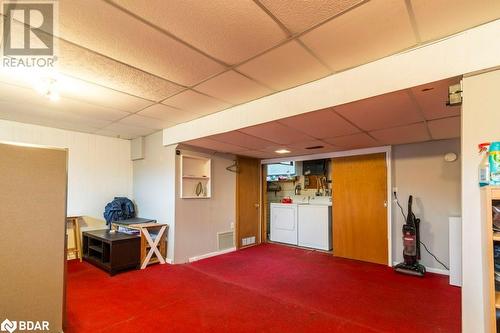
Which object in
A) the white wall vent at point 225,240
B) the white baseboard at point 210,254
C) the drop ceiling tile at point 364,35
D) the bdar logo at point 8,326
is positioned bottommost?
the white baseboard at point 210,254

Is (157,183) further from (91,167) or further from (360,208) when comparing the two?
(360,208)

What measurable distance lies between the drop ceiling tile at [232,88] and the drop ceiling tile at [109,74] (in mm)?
312

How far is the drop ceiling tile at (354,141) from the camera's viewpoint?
3734 mm

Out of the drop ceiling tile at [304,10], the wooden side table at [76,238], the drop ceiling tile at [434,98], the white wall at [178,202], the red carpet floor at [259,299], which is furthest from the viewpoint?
the wooden side table at [76,238]

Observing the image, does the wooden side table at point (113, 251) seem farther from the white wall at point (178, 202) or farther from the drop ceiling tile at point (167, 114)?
the drop ceiling tile at point (167, 114)

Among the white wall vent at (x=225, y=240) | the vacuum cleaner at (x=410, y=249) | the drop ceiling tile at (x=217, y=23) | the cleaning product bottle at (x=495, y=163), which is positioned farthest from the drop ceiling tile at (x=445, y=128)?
the white wall vent at (x=225, y=240)

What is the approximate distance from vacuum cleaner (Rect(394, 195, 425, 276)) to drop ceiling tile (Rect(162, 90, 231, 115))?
321 cm

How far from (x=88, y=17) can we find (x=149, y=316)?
2551 millimetres

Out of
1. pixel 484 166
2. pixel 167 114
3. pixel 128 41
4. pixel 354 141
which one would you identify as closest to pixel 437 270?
pixel 354 141

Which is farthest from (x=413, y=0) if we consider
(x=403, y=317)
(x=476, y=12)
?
(x=403, y=317)

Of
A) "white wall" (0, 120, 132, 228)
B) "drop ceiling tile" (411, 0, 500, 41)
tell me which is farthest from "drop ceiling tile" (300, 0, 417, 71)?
"white wall" (0, 120, 132, 228)

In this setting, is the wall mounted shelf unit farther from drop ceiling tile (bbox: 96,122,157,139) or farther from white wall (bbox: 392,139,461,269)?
white wall (bbox: 392,139,461,269)

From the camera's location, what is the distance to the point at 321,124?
9.96 ft

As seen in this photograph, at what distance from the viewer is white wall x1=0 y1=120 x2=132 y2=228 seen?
4.42 m
